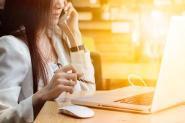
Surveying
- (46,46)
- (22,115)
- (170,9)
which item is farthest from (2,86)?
(170,9)

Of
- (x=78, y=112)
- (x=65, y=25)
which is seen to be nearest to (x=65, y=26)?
(x=65, y=25)

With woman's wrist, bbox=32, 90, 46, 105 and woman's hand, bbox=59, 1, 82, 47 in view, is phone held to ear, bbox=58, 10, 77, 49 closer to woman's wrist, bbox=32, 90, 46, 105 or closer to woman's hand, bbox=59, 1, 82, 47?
woman's hand, bbox=59, 1, 82, 47

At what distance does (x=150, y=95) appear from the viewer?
1.59m

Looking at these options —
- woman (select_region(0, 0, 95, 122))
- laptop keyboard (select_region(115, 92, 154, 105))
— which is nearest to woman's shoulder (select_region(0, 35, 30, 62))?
woman (select_region(0, 0, 95, 122))

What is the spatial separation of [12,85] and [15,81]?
2cm

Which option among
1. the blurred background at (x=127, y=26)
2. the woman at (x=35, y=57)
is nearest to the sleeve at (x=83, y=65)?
the woman at (x=35, y=57)

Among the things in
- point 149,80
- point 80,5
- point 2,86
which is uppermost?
point 80,5

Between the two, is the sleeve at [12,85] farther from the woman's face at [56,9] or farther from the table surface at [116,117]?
the woman's face at [56,9]

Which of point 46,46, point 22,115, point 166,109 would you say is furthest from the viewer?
point 46,46

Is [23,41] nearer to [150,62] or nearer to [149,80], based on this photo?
[149,80]

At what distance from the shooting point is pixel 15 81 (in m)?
1.67

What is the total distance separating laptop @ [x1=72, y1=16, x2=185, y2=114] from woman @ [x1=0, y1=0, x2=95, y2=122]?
141 millimetres

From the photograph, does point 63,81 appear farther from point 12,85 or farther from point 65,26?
point 65,26

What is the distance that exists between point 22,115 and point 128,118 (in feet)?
1.49
